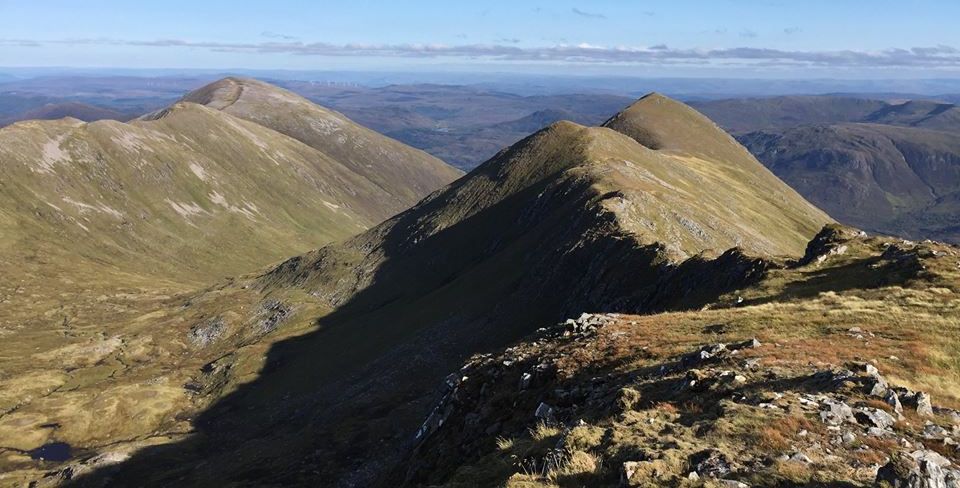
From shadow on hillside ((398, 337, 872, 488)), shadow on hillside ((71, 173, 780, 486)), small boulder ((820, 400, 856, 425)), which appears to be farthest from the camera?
shadow on hillside ((71, 173, 780, 486))

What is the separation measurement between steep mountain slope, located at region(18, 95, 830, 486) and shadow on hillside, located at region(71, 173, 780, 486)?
407 mm

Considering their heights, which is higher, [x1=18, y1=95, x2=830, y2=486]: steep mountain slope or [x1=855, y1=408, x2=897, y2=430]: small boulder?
[x1=855, y1=408, x2=897, y2=430]: small boulder

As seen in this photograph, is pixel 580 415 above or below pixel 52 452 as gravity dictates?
above

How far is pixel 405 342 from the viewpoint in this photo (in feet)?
387

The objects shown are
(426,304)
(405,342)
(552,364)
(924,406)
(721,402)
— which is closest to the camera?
(924,406)

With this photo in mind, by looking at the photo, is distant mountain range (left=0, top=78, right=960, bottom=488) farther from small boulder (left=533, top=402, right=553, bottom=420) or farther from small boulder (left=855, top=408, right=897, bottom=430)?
small boulder (left=533, top=402, right=553, bottom=420)

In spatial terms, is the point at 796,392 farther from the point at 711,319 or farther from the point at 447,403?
the point at 447,403


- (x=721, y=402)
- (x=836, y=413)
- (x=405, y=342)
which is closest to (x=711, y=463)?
(x=721, y=402)

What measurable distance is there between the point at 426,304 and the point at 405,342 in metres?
19.7

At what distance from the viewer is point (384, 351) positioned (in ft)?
397

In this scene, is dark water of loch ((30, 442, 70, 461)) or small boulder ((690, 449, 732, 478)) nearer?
small boulder ((690, 449, 732, 478))

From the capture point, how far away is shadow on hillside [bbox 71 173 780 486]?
7438 cm

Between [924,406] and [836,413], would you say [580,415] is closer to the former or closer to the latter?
[836,413]

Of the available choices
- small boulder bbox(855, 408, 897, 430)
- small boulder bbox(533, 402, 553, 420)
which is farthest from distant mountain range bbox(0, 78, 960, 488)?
small boulder bbox(533, 402, 553, 420)
